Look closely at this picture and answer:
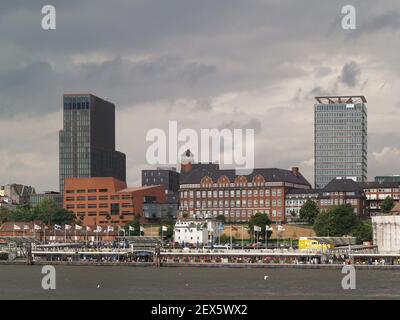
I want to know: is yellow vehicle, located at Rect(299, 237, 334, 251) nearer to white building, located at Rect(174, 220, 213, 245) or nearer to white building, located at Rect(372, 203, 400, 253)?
white building, located at Rect(372, 203, 400, 253)

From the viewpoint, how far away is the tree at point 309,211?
19616cm

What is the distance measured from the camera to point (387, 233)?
146625mm

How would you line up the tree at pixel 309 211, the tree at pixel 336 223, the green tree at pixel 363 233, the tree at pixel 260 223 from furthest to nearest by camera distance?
the tree at pixel 309 211 < the tree at pixel 260 223 < the tree at pixel 336 223 < the green tree at pixel 363 233

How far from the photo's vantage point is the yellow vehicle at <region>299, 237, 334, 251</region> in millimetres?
151500

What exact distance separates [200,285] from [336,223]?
275ft

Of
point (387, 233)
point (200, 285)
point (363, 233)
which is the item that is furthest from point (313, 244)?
point (200, 285)

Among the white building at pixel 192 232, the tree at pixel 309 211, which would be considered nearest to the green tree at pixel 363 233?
the tree at pixel 309 211

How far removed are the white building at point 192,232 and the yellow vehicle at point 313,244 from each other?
3002cm

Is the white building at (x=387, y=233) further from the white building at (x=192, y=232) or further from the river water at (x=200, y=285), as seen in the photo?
the white building at (x=192, y=232)
